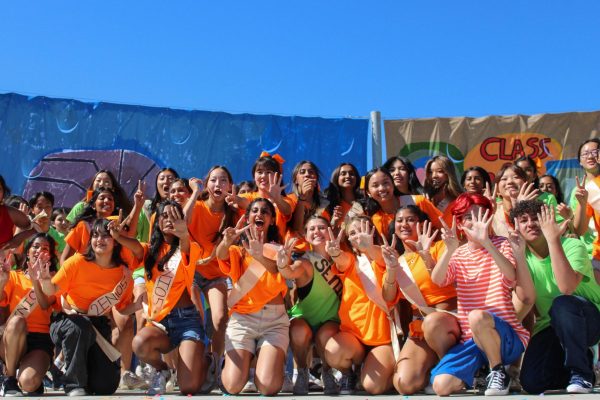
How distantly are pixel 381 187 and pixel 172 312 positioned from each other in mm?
1844

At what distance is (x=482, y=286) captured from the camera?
4.39 metres

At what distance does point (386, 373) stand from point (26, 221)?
3.28 m

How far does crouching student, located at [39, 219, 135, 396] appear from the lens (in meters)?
4.75

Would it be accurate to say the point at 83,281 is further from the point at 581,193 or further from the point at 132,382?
the point at 581,193

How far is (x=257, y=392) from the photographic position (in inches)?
190

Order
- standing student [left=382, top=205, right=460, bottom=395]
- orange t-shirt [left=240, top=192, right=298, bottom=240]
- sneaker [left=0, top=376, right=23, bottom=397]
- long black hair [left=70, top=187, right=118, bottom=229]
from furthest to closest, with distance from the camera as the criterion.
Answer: long black hair [left=70, top=187, right=118, bottom=229] < orange t-shirt [left=240, top=192, right=298, bottom=240] < sneaker [left=0, top=376, right=23, bottom=397] < standing student [left=382, top=205, right=460, bottom=395]

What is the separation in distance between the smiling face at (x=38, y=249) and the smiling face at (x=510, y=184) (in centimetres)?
351

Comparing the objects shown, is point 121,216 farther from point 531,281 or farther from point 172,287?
point 531,281

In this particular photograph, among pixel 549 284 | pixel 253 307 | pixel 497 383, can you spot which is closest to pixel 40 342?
pixel 253 307

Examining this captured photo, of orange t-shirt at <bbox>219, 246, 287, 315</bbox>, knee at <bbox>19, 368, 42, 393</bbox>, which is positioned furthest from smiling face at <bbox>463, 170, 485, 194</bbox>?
knee at <bbox>19, 368, 42, 393</bbox>

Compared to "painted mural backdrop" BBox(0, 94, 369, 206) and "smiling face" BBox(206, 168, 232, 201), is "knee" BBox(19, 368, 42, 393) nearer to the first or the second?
"smiling face" BBox(206, 168, 232, 201)

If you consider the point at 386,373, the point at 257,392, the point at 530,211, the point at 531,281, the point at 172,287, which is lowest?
the point at 257,392

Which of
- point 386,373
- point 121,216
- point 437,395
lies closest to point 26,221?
point 121,216

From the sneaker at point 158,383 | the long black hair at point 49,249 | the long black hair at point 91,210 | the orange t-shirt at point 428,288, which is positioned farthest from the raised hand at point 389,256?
the long black hair at point 91,210
